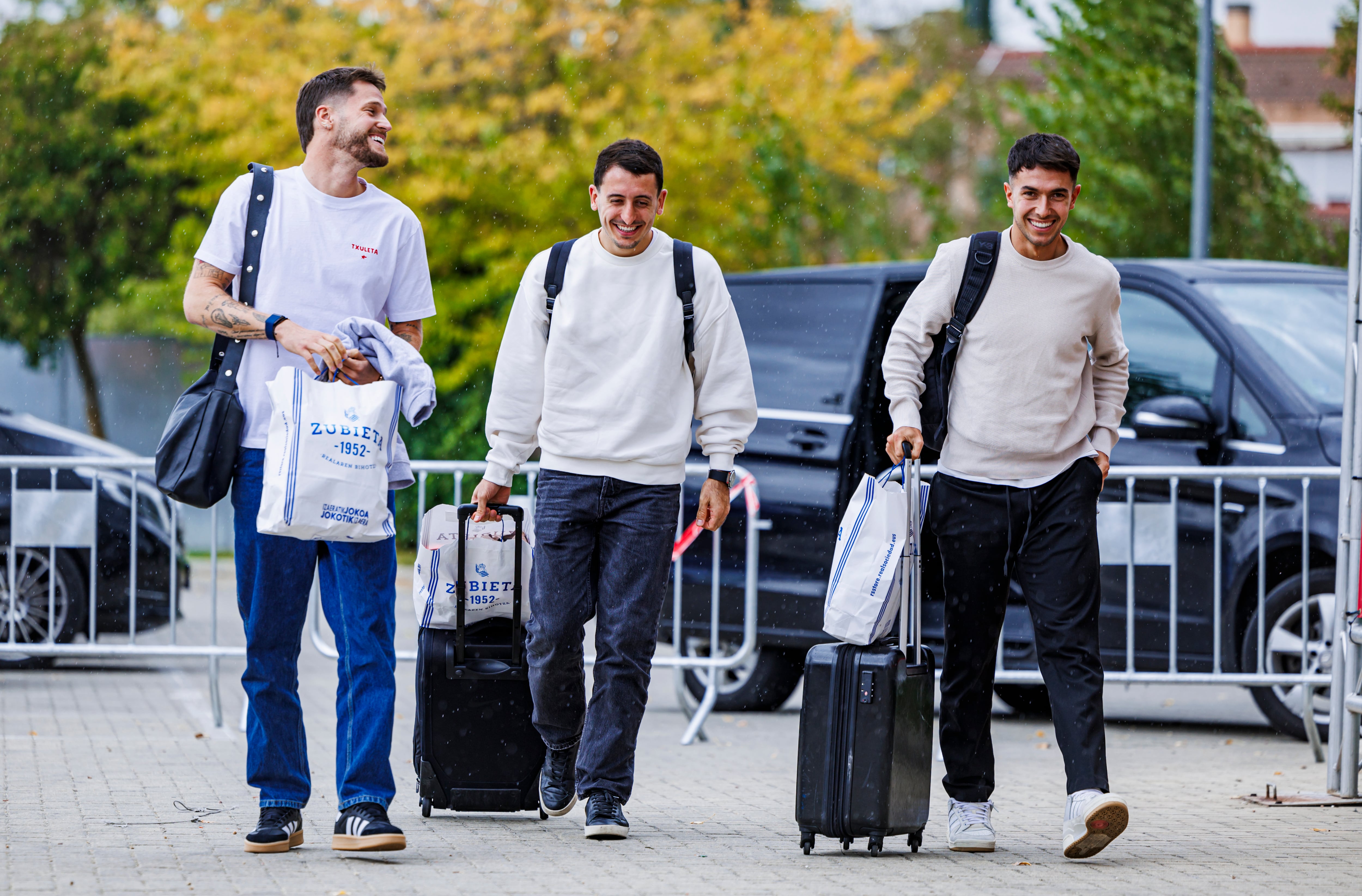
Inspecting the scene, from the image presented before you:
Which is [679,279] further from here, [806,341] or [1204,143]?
[1204,143]

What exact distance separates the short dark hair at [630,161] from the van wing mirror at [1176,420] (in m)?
3.31

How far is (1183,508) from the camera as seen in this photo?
789 cm

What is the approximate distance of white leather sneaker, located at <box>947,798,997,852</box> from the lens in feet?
17.1

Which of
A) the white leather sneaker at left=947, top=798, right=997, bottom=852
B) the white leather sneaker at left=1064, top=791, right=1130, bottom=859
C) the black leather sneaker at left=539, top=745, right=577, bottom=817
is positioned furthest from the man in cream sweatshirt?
the white leather sneaker at left=1064, top=791, right=1130, bottom=859

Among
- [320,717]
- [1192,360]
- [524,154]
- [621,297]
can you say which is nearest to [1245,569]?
[1192,360]

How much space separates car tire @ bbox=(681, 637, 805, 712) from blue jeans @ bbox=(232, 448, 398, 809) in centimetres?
403

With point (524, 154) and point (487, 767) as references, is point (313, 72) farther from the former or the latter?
point (487, 767)

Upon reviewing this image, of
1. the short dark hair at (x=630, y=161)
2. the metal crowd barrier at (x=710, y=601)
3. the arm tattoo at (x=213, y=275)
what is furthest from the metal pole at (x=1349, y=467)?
the arm tattoo at (x=213, y=275)

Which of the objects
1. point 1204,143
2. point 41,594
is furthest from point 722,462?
point 1204,143

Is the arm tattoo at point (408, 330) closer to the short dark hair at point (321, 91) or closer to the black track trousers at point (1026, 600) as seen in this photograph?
the short dark hair at point (321, 91)

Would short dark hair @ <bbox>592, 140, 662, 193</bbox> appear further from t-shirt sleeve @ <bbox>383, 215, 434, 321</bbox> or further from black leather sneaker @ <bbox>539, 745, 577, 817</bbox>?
black leather sneaker @ <bbox>539, 745, 577, 817</bbox>

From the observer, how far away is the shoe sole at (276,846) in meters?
4.97

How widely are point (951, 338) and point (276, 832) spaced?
7.44 feet

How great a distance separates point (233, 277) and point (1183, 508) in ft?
14.6
